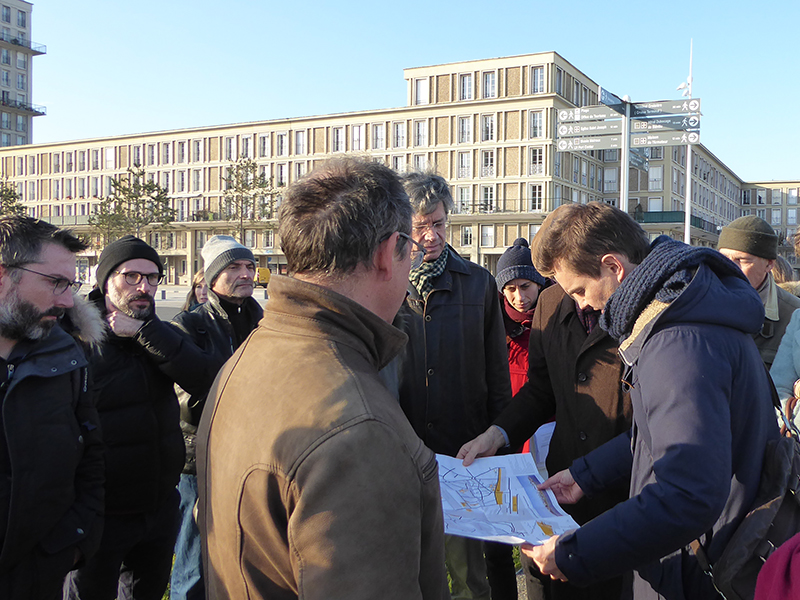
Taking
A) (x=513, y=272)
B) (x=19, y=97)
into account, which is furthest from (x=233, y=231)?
(x=513, y=272)

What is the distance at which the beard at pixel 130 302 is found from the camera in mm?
3307

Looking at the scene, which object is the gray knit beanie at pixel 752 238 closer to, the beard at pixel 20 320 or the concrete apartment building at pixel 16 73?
the beard at pixel 20 320

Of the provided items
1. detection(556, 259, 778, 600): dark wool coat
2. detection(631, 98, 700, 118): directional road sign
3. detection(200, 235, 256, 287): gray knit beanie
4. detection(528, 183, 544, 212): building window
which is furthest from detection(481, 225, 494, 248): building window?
detection(556, 259, 778, 600): dark wool coat

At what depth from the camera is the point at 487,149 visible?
57.4 meters

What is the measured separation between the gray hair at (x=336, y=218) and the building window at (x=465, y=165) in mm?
57849

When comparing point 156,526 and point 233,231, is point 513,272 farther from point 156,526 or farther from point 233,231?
point 233,231

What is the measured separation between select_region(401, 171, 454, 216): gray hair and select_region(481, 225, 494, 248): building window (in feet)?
177

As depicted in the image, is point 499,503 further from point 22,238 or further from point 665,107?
point 665,107

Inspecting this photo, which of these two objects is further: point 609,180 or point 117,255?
point 609,180

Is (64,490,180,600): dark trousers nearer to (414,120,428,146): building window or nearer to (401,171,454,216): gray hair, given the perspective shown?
(401,171,454,216): gray hair

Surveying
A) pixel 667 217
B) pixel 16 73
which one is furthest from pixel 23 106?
pixel 667 217

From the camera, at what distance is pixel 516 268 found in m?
4.63

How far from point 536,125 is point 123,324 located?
5685 cm

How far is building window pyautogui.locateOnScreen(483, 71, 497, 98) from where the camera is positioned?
5856cm
